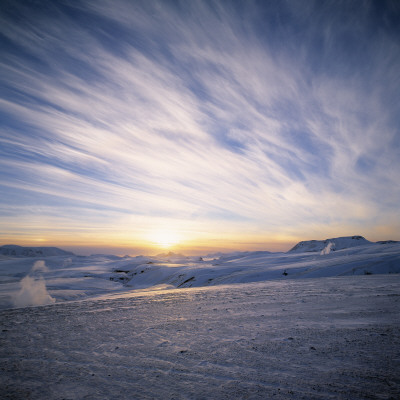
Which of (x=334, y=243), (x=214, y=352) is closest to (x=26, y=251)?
(x=334, y=243)

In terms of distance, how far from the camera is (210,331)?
15.4 feet

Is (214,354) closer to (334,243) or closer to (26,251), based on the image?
(334,243)

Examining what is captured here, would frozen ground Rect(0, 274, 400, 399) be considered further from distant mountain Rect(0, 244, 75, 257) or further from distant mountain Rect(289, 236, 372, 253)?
distant mountain Rect(0, 244, 75, 257)

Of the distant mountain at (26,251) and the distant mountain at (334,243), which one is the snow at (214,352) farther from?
the distant mountain at (26,251)

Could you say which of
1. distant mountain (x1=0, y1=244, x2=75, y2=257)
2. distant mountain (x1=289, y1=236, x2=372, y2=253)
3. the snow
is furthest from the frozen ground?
distant mountain (x1=0, y1=244, x2=75, y2=257)

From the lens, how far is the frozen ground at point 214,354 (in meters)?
2.58

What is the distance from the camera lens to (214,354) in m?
3.50

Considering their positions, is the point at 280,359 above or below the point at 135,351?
above

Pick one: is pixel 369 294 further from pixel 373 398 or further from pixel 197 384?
pixel 197 384

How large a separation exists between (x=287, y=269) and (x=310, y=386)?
1502cm

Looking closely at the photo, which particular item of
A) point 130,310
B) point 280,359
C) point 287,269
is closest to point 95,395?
point 280,359

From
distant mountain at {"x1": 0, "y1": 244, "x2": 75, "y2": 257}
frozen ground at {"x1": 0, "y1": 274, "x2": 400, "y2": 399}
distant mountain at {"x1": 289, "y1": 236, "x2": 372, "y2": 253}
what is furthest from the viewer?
distant mountain at {"x1": 0, "y1": 244, "x2": 75, "y2": 257}

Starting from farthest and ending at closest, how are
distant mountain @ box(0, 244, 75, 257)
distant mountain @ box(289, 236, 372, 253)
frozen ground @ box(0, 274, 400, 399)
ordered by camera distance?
1. distant mountain @ box(0, 244, 75, 257)
2. distant mountain @ box(289, 236, 372, 253)
3. frozen ground @ box(0, 274, 400, 399)

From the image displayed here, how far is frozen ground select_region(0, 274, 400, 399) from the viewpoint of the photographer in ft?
8.45
